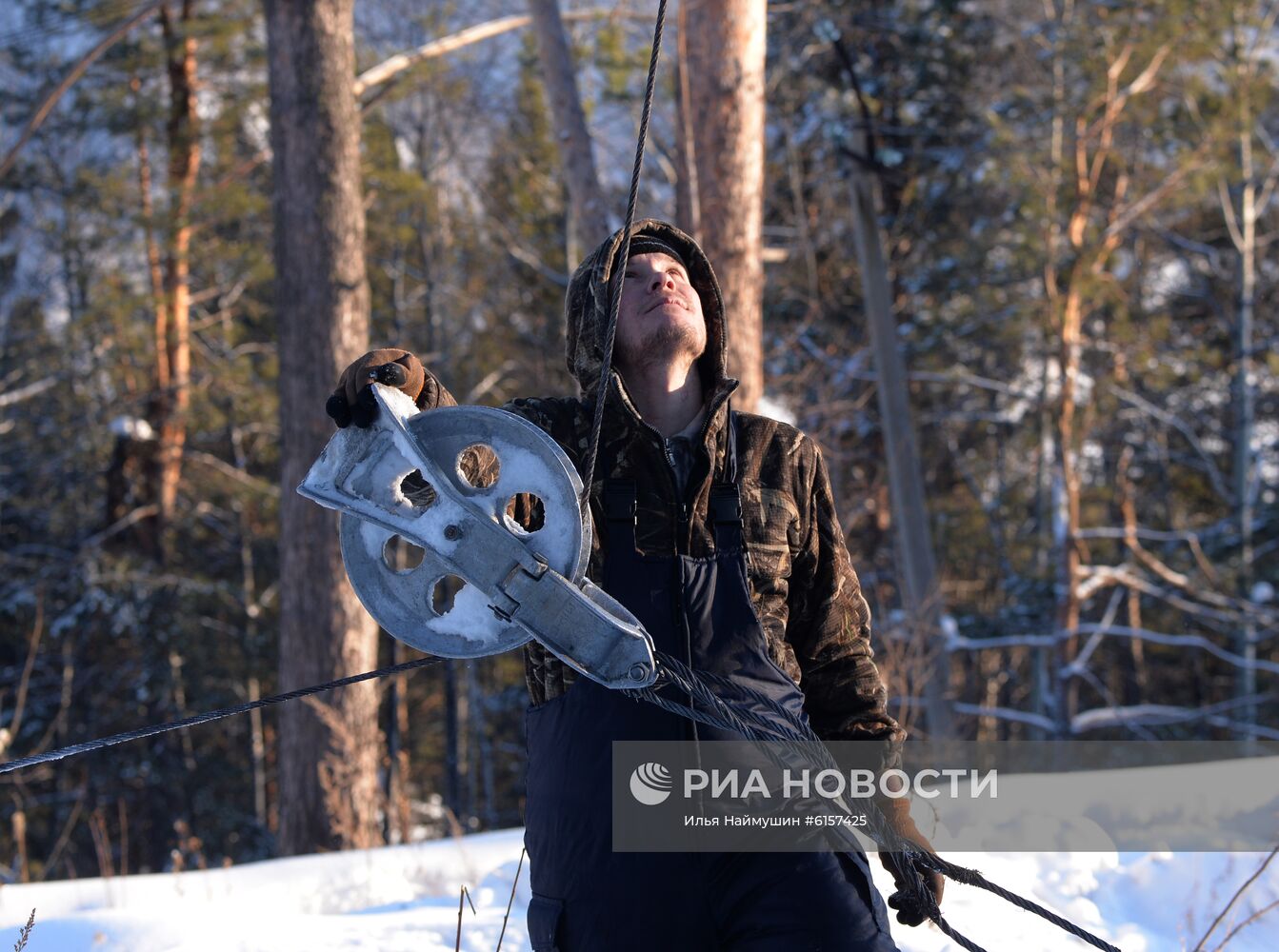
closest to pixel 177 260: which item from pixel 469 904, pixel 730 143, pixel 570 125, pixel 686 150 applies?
pixel 570 125

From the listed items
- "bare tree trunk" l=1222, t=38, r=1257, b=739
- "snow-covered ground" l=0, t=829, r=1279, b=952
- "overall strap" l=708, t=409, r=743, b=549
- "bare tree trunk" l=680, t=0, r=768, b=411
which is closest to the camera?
"overall strap" l=708, t=409, r=743, b=549

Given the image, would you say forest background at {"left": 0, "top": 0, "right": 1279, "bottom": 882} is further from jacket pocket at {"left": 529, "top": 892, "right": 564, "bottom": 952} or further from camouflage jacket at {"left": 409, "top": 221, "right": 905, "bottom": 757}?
jacket pocket at {"left": 529, "top": 892, "right": 564, "bottom": 952}

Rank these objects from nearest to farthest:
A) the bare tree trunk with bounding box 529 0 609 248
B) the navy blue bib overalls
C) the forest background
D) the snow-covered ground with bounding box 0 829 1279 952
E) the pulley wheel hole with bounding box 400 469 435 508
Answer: the navy blue bib overalls, the pulley wheel hole with bounding box 400 469 435 508, the snow-covered ground with bounding box 0 829 1279 952, the bare tree trunk with bounding box 529 0 609 248, the forest background

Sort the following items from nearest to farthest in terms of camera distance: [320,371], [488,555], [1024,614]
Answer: [488,555] < [320,371] < [1024,614]

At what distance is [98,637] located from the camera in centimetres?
1616

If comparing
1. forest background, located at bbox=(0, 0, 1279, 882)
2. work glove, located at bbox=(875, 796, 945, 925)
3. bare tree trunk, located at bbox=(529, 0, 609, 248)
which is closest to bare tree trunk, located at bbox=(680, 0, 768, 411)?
bare tree trunk, located at bbox=(529, 0, 609, 248)

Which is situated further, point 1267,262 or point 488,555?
point 1267,262

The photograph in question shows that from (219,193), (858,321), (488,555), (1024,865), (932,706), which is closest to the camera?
(488,555)

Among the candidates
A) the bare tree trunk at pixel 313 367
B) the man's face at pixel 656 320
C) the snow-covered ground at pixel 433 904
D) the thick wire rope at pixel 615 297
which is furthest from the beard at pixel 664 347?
the bare tree trunk at pixel 313 367

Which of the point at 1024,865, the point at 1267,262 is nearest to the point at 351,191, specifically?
the point at 1024,865

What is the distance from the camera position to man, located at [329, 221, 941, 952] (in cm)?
194

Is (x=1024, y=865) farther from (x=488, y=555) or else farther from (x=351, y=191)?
(x=351, y=191)

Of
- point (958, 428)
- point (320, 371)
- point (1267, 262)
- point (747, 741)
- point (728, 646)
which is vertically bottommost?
point (747, 741)

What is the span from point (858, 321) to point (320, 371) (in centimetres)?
1135
